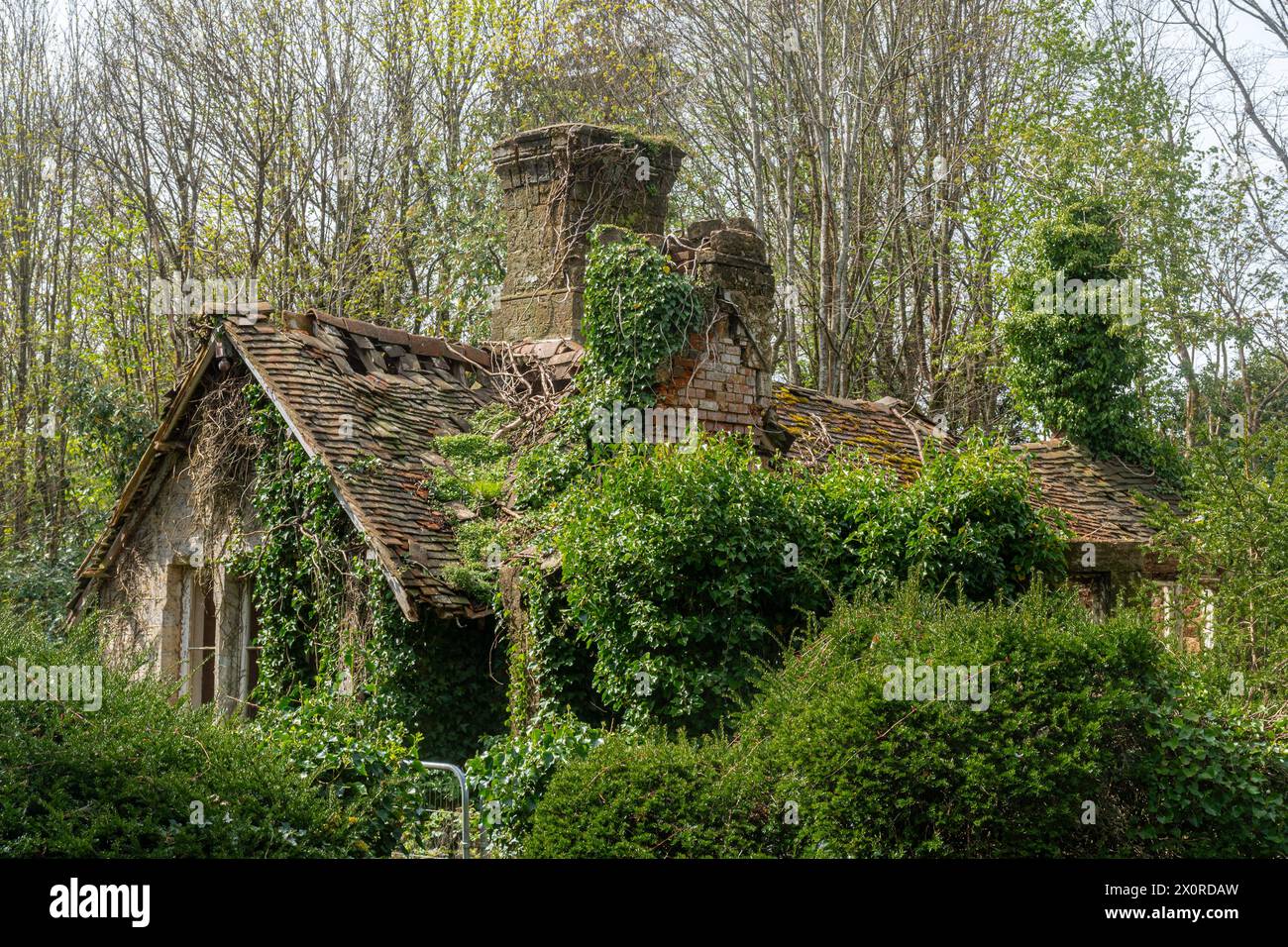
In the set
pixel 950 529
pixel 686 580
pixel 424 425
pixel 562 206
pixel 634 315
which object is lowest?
pixel 686 580

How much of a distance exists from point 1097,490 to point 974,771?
10.9 m

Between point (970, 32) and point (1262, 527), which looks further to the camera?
point (970, 32)

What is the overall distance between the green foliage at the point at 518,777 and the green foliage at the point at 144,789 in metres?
1.57

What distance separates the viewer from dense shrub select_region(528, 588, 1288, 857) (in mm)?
7531

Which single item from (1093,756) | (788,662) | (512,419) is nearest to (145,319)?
(512,419)

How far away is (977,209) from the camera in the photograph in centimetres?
2203

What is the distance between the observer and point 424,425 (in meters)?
13.2

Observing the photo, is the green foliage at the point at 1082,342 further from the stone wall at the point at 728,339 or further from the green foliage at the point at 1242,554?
the stone wall at the point at 728,339

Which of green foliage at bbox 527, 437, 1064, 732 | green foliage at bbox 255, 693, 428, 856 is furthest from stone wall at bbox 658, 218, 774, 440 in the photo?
green foliage at bbox 255, 693, 428, 856

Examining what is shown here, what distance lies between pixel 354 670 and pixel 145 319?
12662mm

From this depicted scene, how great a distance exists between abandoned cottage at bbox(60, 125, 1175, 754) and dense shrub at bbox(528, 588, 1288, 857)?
11.8 ft

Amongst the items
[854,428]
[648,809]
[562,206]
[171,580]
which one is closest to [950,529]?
[648,809]

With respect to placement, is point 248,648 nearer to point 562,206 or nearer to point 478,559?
point 478,559
